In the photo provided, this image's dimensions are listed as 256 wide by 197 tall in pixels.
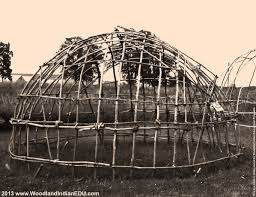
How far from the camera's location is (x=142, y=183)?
8.89 metres

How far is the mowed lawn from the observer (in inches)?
333

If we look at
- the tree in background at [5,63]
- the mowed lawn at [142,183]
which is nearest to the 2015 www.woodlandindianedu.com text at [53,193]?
the mowed lawn at [142,183]

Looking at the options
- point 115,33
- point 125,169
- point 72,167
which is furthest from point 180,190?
point 115,33

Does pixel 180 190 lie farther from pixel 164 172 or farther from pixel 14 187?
pixel 14 187

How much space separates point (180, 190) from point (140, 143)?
20.2 feet

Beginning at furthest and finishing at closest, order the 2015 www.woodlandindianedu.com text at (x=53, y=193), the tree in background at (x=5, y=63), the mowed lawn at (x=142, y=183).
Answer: the tree in background at (x=5, y=63) → the mowed lawn at (x=142, y=183) → the 2015 www.woodlandindianedu.com text at (x=53, y=193)

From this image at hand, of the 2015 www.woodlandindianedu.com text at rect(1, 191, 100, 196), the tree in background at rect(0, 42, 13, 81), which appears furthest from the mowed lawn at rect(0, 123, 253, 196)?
the tree in background at rect(0, 42, 13, 81)

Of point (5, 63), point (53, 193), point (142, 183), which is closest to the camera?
point (53, 193)

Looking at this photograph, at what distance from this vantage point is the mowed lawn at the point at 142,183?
846cm

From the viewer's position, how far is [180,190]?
28.2ft

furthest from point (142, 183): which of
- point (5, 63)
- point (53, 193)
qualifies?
point (5, 63)

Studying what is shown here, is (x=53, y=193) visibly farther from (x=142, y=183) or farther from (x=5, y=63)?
(x=5, y=63)

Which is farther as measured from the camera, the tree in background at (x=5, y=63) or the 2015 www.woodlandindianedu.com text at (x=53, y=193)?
the tree in background at (x=5, y=63)

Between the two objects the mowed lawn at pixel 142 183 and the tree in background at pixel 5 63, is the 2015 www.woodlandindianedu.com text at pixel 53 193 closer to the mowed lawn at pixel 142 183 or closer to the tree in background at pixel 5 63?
the mowed lawn at pixel 142 183
